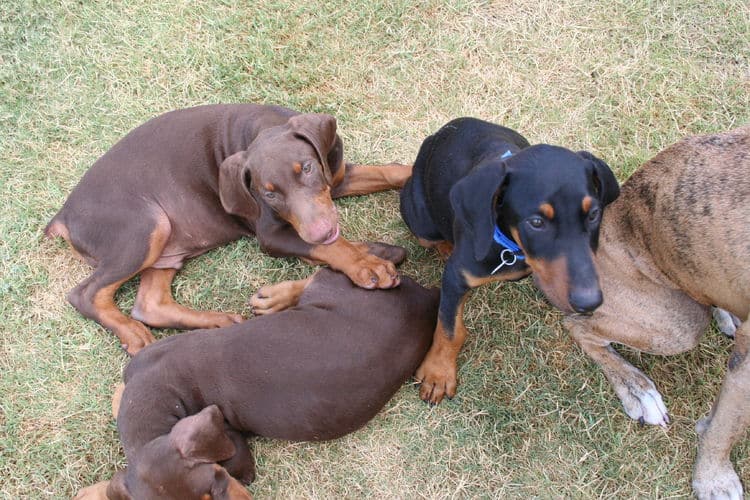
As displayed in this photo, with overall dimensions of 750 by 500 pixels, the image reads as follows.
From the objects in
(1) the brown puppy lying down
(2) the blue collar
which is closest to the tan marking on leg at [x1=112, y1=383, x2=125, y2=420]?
(1) the brown puppy lying down

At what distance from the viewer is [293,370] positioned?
A: 15.0 ft

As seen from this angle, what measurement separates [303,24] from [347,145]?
1.37 meters

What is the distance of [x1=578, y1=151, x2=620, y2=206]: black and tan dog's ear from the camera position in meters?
3.85

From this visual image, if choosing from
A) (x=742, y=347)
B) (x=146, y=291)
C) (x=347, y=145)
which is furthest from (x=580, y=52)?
(x=146, y=291)

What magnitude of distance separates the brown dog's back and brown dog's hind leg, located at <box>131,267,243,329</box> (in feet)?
1.74

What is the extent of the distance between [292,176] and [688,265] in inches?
103

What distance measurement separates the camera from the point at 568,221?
12.1ft

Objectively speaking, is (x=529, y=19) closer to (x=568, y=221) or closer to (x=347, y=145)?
(x=347, y=145)

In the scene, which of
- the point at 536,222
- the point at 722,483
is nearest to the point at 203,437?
the point at 536,222

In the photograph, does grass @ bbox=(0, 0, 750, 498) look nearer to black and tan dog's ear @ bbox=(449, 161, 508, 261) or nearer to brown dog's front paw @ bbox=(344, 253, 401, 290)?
brown dog's front paw @ bbox=(344, 253, 401, 290)

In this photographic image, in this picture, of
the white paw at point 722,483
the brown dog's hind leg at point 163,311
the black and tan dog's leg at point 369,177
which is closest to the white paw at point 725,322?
the white paw at point 722,483

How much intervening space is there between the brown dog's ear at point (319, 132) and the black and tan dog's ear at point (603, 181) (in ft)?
6.23

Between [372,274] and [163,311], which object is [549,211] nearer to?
[372,274]

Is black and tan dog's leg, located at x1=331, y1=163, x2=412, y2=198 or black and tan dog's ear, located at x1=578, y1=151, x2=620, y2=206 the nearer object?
black and tan dog's ear, located at x1=578, y1=151, x2=620, y2=206
